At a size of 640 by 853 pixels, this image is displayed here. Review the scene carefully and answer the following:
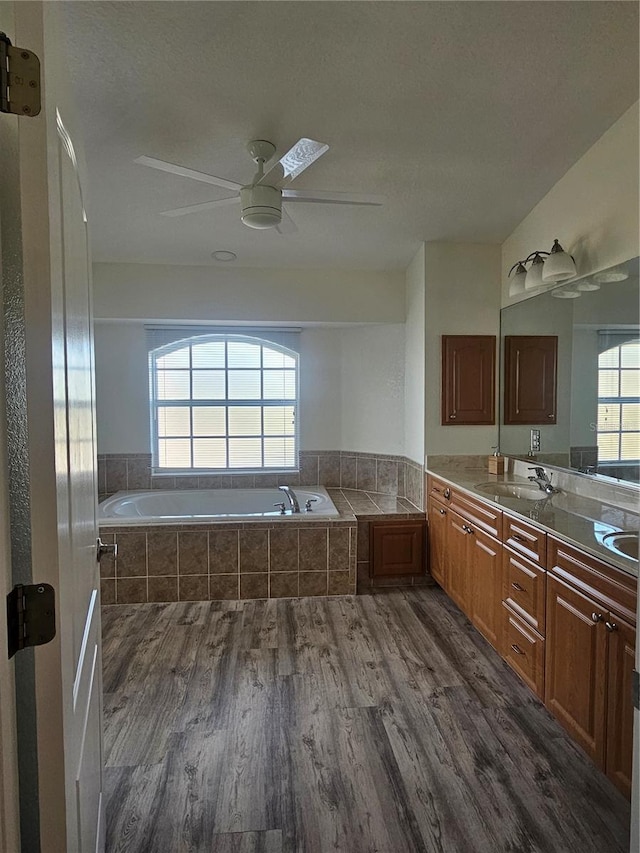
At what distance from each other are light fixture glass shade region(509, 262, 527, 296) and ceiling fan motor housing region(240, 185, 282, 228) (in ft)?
5.77

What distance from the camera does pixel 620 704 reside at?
5.10 ft

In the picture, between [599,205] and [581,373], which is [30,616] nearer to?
[581,373]

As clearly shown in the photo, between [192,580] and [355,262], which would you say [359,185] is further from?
[192,580]

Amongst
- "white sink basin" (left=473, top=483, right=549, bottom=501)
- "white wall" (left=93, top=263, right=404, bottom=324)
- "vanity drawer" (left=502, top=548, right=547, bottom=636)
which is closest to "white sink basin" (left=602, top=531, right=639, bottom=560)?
"vanity drawer" (left=502, top=548, right=547, bottom=636)

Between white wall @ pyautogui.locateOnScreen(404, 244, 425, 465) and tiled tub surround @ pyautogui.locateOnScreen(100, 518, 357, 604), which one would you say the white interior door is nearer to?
tiled tub surround @ pyautogui.locateOnScreen(100, 518, 357, 604)

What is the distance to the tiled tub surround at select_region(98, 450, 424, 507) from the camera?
4242 mm

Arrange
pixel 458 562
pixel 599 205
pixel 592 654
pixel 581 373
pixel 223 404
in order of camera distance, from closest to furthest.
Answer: pixel 592 654 → pixel 599 205 → pixel 581 373 → pixel 458 562 → pixel 223 404

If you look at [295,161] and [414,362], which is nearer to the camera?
[295,161]

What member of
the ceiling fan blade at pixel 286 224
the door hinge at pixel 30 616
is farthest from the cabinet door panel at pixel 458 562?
the door hinge at pixel 30 616

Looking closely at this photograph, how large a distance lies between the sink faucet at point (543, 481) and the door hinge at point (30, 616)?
273 cm

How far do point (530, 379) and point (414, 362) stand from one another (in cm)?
93

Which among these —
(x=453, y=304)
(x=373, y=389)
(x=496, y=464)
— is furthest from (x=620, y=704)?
(x=373, y=389)

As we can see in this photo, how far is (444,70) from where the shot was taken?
1.99 m

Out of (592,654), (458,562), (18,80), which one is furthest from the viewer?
(458,562)
